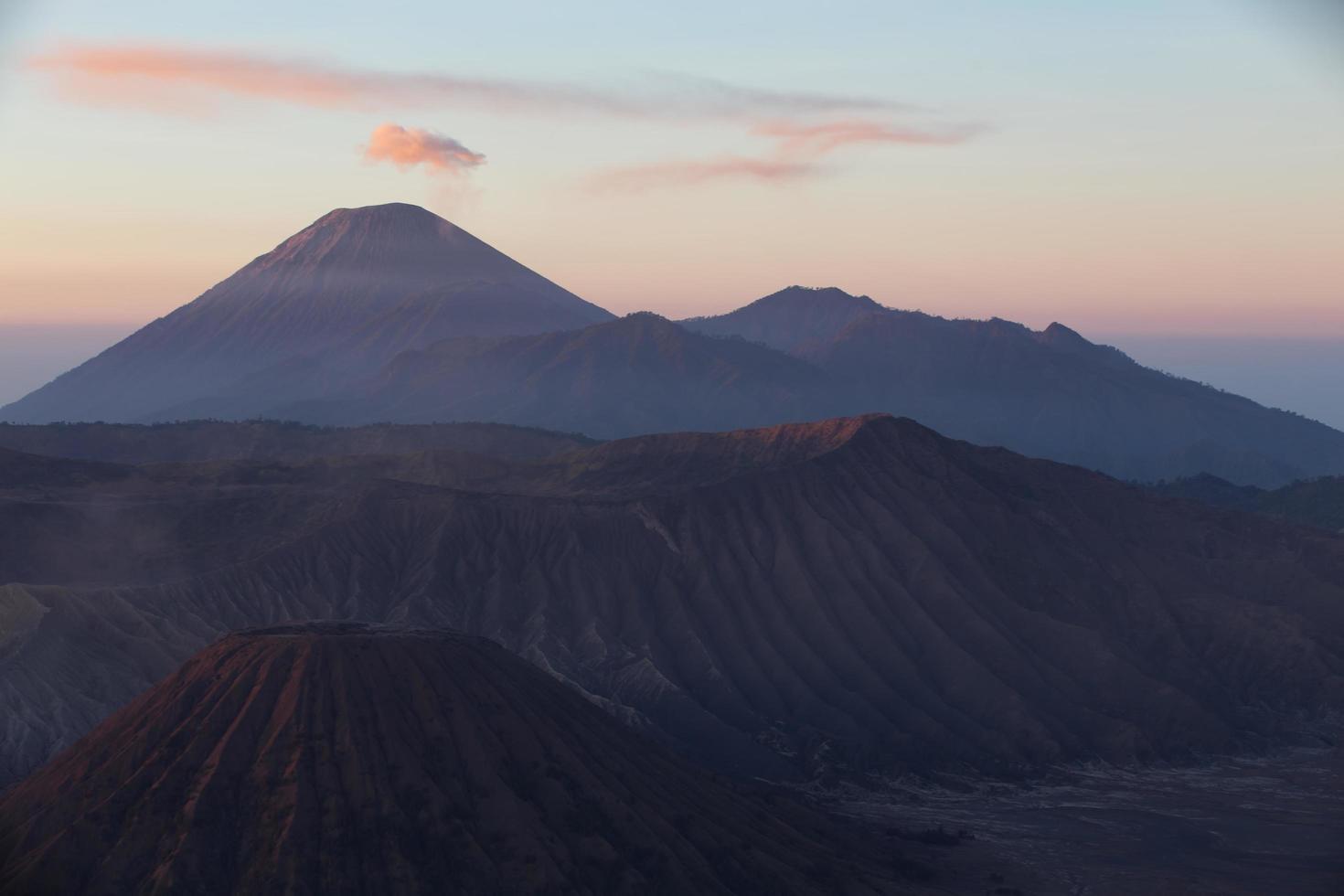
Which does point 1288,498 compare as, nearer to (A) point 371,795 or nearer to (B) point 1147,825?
(B) point 1147,825

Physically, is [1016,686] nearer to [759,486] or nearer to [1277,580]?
[759,486]

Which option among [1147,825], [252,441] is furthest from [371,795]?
[252,441]

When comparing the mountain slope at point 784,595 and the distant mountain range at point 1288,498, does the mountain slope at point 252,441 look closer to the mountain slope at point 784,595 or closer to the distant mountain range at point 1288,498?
the mountain slope at point 784,595

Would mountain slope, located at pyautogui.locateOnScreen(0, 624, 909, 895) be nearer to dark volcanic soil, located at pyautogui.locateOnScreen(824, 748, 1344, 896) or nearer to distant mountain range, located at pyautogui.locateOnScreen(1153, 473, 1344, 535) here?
dark volcanic soil, located at pyautogui.locateOnScreen(824, 748, 1344, 896)

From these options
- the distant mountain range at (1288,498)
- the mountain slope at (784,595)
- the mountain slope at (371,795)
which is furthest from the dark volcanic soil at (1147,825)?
the distant mountain range at (1288,498)

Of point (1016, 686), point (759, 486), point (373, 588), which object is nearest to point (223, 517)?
point (373, 588)

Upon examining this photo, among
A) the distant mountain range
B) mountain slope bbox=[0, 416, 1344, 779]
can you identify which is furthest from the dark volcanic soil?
the distant mountain range
